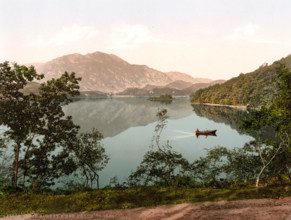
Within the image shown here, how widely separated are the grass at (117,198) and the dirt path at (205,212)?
88 centimetres

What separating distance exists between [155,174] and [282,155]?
18.8 m

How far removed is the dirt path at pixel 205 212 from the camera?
60.0ft

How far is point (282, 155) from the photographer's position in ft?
93.2

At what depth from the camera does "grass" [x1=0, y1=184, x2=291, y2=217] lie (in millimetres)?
20672

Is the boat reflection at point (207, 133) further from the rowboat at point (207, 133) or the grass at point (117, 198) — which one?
the grass at point (117, 198)

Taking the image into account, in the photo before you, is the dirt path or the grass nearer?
the dirt path

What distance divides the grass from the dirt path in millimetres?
882

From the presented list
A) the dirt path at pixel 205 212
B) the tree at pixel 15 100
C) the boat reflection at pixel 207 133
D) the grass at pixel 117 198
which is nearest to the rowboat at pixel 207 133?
the boat reflection at pixel 207 133

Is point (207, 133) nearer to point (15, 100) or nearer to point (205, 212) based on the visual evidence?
point (205, 212)

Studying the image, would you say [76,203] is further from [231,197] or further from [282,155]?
[282,155]

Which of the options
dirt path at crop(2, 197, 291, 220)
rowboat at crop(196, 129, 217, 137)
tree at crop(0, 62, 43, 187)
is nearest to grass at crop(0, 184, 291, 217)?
dirt path at crop(2, 197, 291, 220)

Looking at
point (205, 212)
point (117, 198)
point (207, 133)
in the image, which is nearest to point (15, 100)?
point (117, 198)

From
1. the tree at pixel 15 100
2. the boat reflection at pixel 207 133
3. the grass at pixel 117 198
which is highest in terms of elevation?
the tree at pixel 15 100

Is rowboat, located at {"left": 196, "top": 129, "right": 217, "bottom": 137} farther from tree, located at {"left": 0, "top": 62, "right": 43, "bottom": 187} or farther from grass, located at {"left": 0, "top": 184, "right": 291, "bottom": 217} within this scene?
tree, located at {"left": 0, "top": 62, "right": 43, "bottom": 187}
